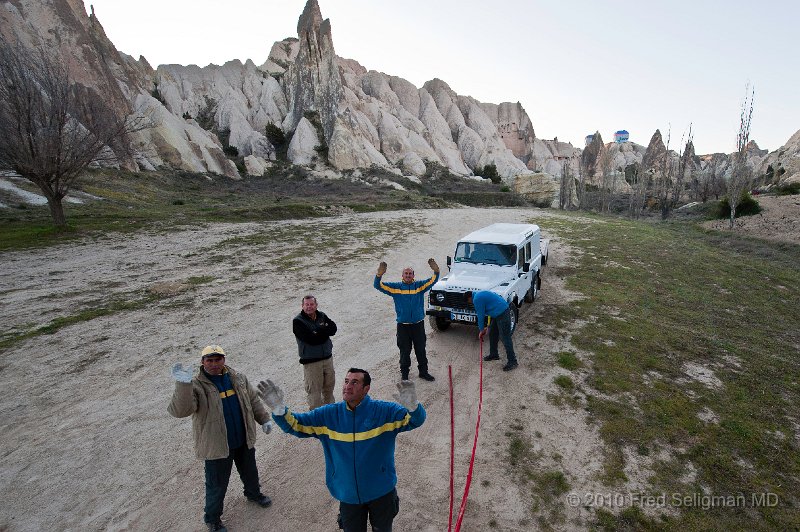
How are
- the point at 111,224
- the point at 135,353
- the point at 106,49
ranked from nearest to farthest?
the point at 135,353 → the point at 111,224 → the point at 106,49

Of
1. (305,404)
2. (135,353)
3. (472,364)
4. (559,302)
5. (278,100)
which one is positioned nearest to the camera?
(305,404)

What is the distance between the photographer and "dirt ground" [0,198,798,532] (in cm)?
462

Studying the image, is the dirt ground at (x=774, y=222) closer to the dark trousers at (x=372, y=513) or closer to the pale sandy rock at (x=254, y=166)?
the dark trousers at (x=372, y=513)

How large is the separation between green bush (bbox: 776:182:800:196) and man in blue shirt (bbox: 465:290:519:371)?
4555cm

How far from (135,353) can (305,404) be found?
4456 mm

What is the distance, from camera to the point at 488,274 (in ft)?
31.9

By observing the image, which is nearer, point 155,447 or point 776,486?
point 776,486

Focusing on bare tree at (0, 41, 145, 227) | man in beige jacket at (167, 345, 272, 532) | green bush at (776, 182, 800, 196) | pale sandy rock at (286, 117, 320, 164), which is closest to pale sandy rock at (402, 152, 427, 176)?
pale sandy rock at (286, 117, 320, 164)

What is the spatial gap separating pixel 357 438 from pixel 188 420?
4.29 m

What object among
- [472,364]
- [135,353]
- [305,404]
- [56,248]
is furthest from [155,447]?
[56,248]

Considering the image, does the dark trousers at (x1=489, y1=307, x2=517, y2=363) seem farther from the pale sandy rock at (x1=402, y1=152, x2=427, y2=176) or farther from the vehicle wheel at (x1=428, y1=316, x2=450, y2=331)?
the pale sandy rock at (x1=402, y1=152, x2=427, y2=176)

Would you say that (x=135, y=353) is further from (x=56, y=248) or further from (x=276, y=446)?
(x=56, y=248)

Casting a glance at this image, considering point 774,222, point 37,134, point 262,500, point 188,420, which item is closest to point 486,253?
point 188,420

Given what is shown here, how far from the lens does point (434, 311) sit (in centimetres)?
909
